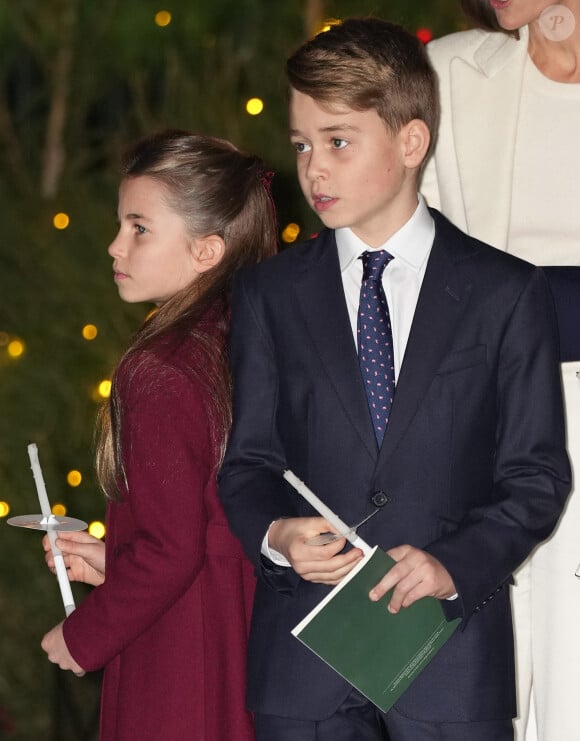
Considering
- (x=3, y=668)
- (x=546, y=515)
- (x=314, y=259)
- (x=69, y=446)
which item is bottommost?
(x=3, y=668)

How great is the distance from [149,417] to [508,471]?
21.0 inches

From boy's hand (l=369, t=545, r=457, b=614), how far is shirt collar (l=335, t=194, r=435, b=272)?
1.42ft

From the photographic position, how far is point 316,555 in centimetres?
184

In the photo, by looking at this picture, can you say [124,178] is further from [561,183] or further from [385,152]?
[561,183]

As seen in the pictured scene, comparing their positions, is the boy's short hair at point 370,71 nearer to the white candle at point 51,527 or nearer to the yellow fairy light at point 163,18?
the white candle at point 51,527

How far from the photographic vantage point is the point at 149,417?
2129 millimetres

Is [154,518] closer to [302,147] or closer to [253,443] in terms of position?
[253,443]

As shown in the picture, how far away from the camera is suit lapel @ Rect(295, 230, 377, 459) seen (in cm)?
196

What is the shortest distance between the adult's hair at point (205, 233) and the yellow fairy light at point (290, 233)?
117 centimetres

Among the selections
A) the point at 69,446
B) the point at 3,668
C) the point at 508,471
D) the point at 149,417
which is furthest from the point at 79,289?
the point at 508,471

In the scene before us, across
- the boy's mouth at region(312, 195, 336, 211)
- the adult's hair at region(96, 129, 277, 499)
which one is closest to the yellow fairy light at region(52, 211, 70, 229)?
the adult's hair at region(96, 129, 277, 499)

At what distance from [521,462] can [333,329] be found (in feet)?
1.03

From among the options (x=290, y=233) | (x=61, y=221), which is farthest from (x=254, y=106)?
(x=61, y=221)

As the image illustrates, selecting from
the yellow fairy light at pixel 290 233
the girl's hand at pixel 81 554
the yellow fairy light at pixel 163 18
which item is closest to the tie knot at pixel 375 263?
the girl's hand at pixel 81 554
